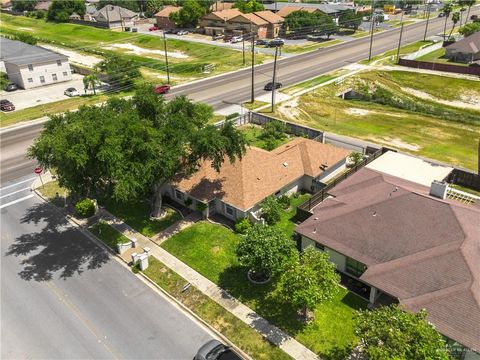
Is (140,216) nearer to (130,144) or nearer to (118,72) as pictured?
(130,144)

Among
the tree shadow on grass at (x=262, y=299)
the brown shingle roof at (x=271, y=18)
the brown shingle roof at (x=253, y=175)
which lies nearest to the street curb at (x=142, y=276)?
the tree shadow on grass at (x=262, y=299)

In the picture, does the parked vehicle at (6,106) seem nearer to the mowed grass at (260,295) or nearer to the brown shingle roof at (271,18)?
the mowed grass at (260,295)

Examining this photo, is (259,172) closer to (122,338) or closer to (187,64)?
(122,338)

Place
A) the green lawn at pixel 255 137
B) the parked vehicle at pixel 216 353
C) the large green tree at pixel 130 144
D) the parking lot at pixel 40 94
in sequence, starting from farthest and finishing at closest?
the parking lot at pixel 40 94 < the green lawn at pixel 255 137 < the large green tree at pixel 130 144 < the parked vehicle at pixel 216 353

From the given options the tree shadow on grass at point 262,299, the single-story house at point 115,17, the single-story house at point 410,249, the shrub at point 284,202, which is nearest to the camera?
the single-story house at point 410,249

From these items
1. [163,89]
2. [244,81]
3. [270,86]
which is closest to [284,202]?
[270,86]

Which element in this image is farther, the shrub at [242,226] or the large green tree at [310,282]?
the shrub at [242,226]
